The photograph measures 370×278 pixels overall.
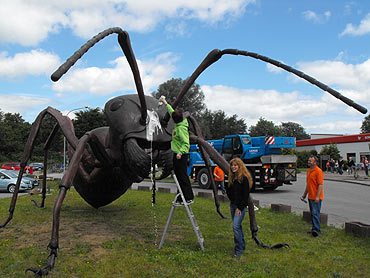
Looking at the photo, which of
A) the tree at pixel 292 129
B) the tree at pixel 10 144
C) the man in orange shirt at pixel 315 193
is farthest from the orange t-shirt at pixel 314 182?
the tree at pixel 292 129

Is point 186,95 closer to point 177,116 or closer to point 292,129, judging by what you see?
point 177,116

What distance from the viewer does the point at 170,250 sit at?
461cm

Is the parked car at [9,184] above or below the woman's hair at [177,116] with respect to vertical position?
below

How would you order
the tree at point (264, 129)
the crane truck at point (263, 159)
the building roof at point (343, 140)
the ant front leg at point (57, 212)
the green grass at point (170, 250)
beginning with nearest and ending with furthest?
1. the ant front leg at point (57, 212)
2. the green grass at point (170, 250)
3. the crane truck at point (263, 159)
4. the building roof at point (343, 140)
5. the tree at point (264, 129)

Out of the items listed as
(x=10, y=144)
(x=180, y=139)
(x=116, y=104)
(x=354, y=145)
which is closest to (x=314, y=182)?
(x=180, y=139)

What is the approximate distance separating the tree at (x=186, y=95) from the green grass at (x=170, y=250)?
3958cm

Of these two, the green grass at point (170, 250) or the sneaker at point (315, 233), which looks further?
the sneaker at point (315, 233)

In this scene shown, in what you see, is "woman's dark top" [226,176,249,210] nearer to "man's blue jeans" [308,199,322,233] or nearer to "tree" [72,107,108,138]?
"man's blue jeans" [308,199,322,233]

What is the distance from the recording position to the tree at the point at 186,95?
152 feet

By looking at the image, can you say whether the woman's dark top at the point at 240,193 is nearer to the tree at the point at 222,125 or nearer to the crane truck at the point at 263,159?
the crane truck at the point at 263,159

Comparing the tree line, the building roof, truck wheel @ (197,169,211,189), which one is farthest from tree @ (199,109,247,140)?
truck wheel @ (197,169,211,189)

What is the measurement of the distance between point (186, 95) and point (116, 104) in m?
46.8

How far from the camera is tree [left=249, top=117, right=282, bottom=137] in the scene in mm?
80825

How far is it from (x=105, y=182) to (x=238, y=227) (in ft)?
7.76
